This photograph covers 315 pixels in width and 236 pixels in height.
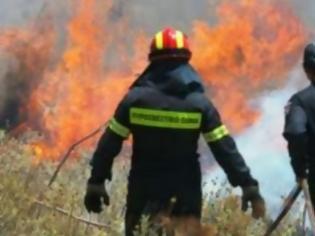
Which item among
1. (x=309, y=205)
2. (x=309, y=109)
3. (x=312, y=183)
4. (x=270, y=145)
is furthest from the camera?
(x=270, y=145)

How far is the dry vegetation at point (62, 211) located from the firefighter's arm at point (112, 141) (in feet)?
1.32

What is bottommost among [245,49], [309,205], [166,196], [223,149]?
[309,205]

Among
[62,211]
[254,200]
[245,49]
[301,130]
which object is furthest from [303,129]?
[245,49]

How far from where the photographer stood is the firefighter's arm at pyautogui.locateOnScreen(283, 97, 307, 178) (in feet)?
19.9

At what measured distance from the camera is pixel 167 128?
5449mm

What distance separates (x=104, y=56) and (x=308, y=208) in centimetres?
868

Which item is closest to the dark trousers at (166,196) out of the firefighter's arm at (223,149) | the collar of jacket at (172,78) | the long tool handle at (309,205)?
the firefighter's arm at (223,149)

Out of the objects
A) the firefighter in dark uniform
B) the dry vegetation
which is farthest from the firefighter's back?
the dry vegetation

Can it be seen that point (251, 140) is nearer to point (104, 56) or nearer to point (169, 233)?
point (104, 56)

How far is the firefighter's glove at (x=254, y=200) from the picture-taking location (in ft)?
17.9

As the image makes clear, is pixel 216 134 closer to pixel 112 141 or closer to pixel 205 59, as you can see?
pixel 112 141

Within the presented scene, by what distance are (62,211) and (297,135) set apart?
205 cm

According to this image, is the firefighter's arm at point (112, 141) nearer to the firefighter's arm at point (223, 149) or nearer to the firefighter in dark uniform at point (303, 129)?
the firefighter's arm at point (223, 149)

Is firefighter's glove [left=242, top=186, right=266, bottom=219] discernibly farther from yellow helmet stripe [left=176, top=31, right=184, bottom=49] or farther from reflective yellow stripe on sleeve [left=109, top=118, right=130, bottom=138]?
yellow helmet stripe [left=176, top=31, right=184, bottom=49]
